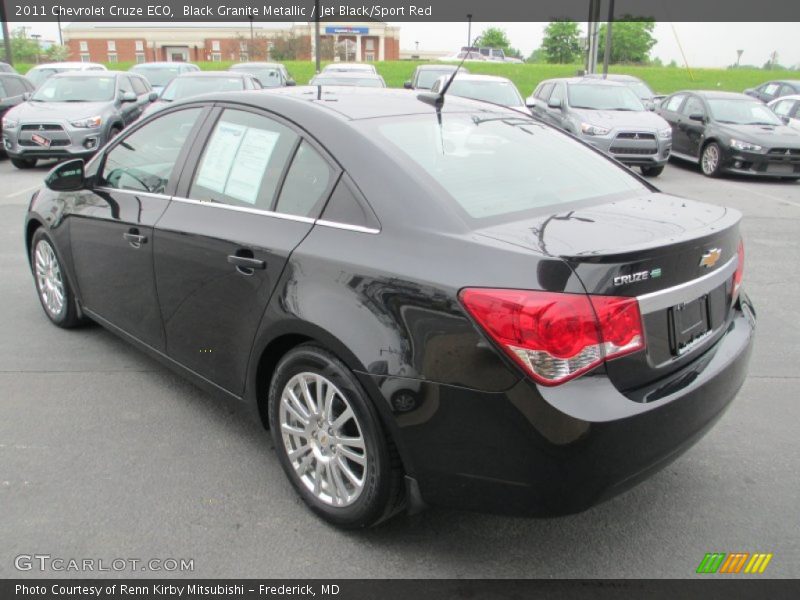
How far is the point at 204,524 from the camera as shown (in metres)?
2.81

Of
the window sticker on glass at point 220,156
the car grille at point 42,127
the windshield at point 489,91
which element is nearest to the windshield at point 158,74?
the car grille at point 42,127

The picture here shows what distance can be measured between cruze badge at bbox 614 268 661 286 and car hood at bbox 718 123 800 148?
1191 centimetres

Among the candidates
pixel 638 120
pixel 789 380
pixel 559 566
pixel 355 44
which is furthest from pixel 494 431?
pixel 355 44

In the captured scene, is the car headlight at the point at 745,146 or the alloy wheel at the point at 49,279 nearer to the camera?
the alloy wheel at the point at 49,279

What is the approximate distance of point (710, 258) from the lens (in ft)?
8.36

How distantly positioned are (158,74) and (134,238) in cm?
1940

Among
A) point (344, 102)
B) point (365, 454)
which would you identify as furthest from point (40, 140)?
point (365, 454)

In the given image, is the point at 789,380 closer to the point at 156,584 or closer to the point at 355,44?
the point at 156,584

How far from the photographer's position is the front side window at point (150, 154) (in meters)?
3.59

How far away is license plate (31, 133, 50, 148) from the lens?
485 inches

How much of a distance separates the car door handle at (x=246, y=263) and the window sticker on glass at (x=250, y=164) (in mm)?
268

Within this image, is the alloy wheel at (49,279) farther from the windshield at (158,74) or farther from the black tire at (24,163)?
the windshield at (158,74)

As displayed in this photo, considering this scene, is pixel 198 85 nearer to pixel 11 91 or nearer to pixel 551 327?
pixel 11 91

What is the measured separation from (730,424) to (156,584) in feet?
9.20
